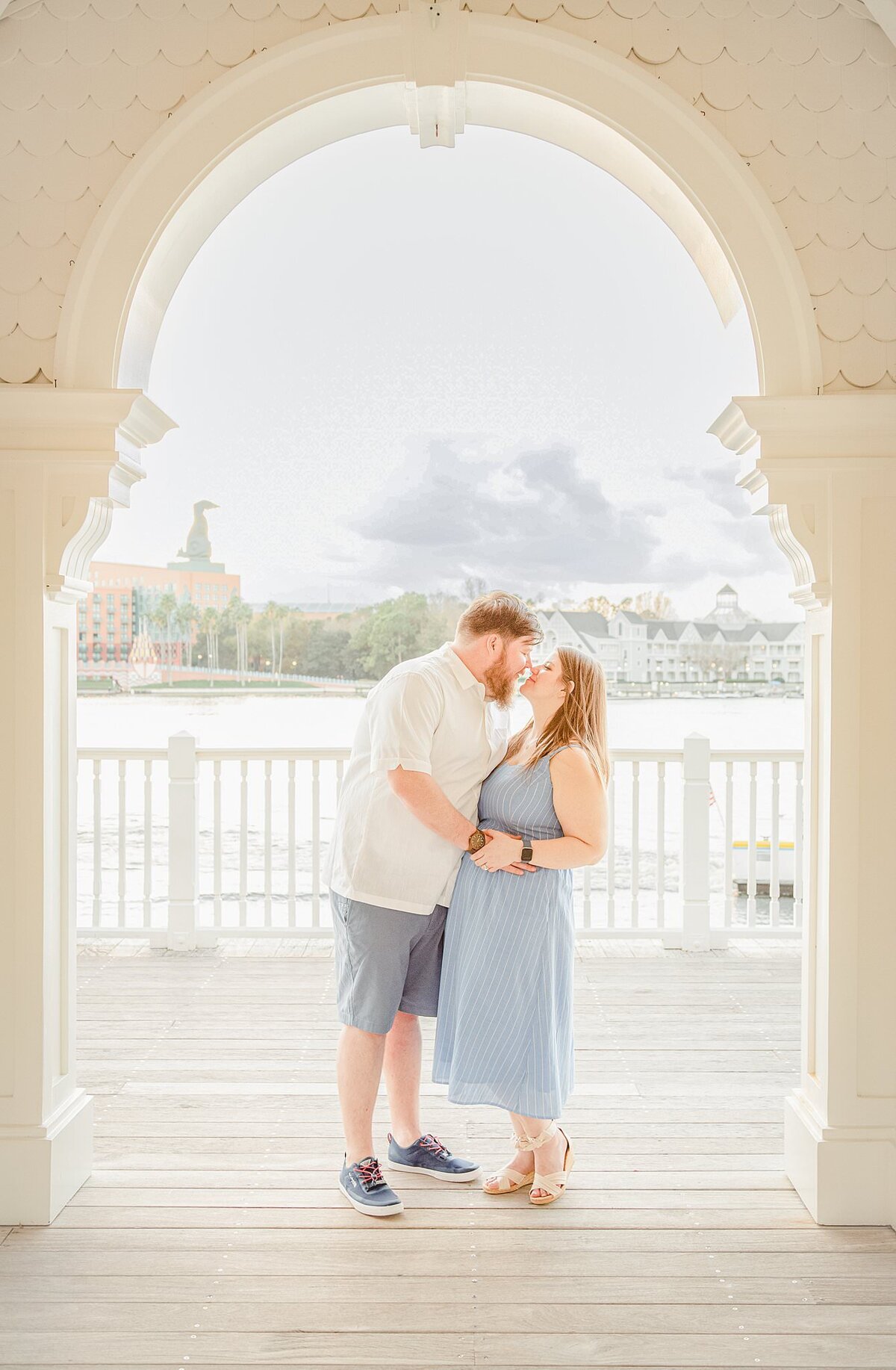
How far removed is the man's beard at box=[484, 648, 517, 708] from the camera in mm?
2648

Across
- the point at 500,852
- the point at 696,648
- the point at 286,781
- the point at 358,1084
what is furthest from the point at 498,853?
the point at 286,781

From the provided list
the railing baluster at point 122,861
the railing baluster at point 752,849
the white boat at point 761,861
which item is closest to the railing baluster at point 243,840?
the railing baluster at point 122,861

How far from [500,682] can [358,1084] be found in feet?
3.62

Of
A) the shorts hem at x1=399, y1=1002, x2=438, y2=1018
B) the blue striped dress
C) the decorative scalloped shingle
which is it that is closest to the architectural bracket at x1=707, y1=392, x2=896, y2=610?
the decorative scalloped shingle

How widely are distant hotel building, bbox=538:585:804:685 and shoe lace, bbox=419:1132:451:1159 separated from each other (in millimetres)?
6398

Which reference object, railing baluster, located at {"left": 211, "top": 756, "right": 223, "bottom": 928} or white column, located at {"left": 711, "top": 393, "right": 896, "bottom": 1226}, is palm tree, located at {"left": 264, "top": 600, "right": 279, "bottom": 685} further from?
white column, located at {"left": 711, "top": 393, "right": 896, "bottom": 1226}

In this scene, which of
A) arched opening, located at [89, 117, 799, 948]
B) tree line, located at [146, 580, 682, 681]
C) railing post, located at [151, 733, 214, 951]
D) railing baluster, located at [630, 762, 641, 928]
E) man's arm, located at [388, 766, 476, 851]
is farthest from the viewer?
arched opening, located at [89, 117, 799, 948]

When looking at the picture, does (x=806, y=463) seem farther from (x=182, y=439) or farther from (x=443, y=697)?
(x=182, y=439)

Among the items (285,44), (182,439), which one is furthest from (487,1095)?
(182,439)

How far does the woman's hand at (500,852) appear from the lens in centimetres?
254

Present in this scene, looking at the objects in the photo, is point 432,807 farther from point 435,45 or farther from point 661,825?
point 661,825

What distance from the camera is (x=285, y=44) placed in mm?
2572

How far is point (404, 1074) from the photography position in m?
2.78

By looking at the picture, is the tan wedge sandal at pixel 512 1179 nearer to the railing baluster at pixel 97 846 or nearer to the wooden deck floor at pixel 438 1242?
the wooden deck floor at pixel 438 1242
